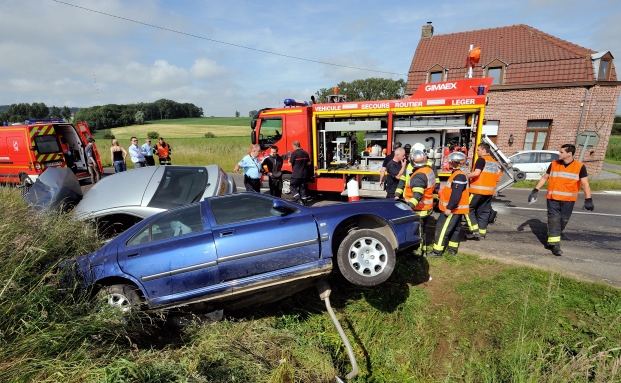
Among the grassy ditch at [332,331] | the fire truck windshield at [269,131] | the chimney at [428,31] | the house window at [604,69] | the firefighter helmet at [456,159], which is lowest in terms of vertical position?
the grassy ditch at [332,331]

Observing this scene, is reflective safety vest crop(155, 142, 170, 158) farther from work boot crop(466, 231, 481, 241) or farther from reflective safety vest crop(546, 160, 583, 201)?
reflective safety vest crop(546, 160, 583, 201)

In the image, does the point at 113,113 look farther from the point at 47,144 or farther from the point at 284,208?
the point at 284,208

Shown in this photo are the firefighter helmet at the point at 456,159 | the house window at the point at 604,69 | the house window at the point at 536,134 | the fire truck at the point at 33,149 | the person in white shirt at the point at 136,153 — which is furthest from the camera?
the house window at the point at 536,134

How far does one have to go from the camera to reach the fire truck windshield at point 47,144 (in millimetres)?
8641

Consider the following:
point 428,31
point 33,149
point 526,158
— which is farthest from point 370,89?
point 33,149

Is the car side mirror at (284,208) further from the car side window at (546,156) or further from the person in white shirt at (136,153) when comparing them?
the car side window at (546,156)

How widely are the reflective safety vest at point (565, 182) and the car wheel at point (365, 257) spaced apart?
10.7ft

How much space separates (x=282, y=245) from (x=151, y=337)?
1.72 meters

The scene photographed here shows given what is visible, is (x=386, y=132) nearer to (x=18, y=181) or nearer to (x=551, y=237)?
(x=551, y=237)

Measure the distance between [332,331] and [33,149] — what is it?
995 cm

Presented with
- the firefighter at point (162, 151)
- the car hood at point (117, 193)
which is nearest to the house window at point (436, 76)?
the firefighter at point (162, 151)

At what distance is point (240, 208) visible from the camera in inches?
128

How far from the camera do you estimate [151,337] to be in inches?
124

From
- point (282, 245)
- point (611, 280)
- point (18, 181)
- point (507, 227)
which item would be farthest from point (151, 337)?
point (18, 181)
